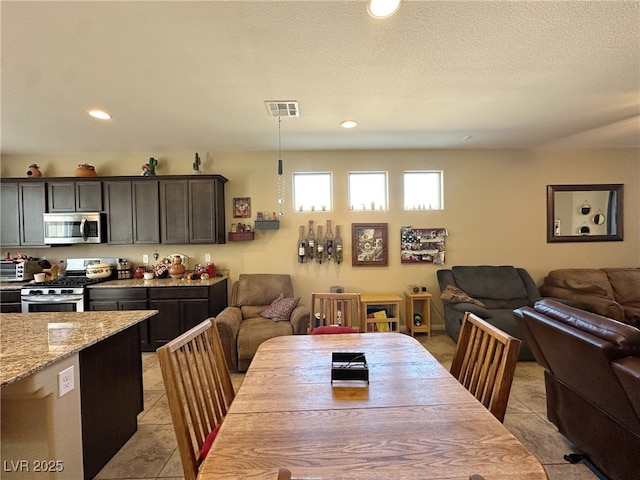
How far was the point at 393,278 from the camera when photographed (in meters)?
4.28

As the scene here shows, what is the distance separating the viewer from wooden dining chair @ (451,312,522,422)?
3.94ft

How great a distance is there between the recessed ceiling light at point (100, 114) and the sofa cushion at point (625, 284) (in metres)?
6.41

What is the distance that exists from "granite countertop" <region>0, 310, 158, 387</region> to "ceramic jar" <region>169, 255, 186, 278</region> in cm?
195

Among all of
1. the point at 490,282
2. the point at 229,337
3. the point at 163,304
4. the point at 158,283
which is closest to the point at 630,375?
the point at 490,282

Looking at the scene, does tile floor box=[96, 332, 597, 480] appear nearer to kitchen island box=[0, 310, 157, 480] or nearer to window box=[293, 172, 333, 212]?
kitchen island box=[0, 310, 157, 480]

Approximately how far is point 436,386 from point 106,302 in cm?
388

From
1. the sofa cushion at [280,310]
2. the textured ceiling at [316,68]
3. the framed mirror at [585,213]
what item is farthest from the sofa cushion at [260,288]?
the framed mirror at [585,213]

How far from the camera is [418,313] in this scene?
4.19m

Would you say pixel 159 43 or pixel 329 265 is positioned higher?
pixel 159 43

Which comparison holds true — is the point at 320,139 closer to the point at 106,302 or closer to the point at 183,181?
the point at 183,181

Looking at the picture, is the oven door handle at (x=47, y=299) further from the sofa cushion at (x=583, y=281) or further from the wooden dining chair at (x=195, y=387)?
the sofa cushion at (x=583, y=281)

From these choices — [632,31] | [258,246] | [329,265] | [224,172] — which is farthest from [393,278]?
[632,31]

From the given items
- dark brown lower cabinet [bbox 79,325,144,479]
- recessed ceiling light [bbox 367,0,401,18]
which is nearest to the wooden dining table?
dark brown lower cabinet [bbox 79,325,144,479]

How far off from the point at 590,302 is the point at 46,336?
201 inches
